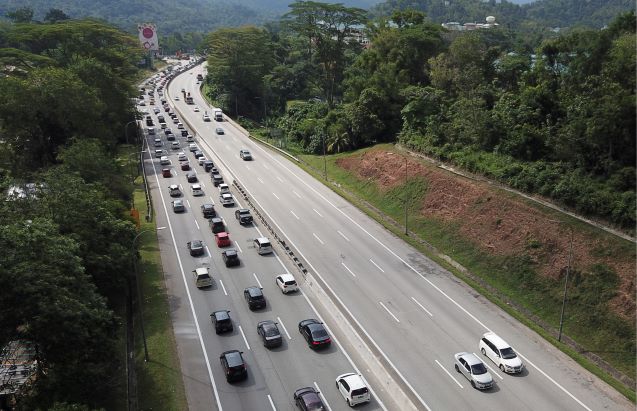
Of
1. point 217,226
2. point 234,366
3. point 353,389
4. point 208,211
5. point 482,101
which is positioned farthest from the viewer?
point 482,101

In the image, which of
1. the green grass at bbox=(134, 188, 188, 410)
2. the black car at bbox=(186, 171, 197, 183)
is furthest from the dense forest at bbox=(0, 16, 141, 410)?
the black car at bbox=(186, 171, 197, 183)

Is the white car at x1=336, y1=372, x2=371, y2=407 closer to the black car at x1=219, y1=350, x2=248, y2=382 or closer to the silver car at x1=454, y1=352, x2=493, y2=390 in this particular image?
the black car at x1=219, y1=350, x2=248, y2=382

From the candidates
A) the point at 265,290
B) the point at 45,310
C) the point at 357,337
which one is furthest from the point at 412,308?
the point at 45,310

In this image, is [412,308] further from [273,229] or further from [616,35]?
[616,35]

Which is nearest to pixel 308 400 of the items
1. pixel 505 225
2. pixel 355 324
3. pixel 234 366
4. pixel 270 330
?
pixel 234 366

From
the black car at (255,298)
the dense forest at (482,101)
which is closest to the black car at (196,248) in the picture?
the black car at (255,298)

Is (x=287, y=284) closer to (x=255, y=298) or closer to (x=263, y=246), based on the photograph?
(x=255, y=298)

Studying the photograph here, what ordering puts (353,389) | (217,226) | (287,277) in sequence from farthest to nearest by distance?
(217,226) → (287,277) → (353,389)
